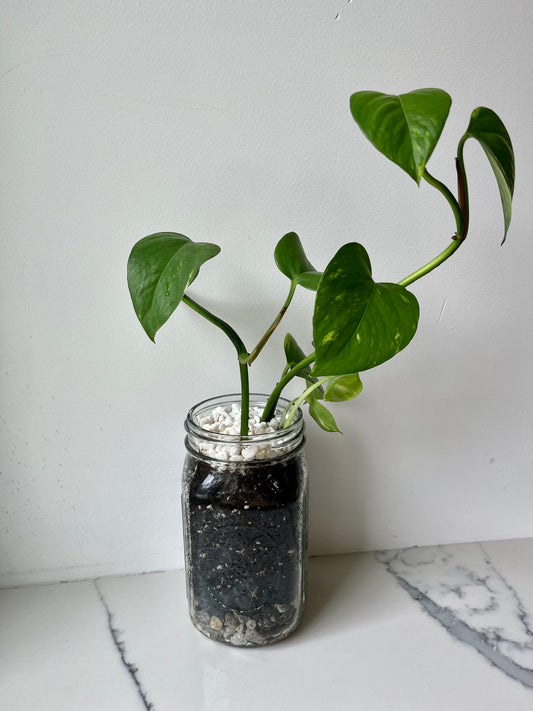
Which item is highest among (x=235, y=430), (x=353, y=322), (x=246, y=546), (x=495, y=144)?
(x=495, y=144)

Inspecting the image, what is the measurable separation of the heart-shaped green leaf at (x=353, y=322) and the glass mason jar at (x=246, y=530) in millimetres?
198

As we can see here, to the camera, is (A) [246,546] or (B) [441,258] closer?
(B) [441,258]

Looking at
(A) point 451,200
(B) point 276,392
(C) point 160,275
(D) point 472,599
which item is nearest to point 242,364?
(B) point 276,392

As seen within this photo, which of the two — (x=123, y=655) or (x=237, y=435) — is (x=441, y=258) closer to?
(x=237, y=435)

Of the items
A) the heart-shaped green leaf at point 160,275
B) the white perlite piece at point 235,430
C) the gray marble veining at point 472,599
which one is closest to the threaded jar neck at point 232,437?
the white perlite piece at point 235,430

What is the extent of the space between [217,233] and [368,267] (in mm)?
251

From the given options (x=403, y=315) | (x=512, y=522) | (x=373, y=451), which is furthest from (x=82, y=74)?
(x=512, y=522)

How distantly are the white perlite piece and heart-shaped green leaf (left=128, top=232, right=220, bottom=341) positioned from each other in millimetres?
166

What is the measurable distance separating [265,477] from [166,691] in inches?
9.2

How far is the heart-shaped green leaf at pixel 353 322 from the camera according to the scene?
55 centimetres

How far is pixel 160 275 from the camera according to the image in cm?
63

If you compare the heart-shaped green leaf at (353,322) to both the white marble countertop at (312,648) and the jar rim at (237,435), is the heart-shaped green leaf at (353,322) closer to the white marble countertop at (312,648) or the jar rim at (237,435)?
the jar rim at (237,435)

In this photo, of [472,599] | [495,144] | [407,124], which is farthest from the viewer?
[472,599]

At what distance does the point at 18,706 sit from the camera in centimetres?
68
